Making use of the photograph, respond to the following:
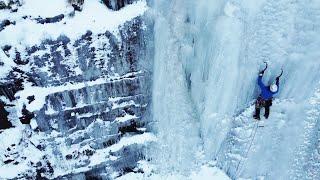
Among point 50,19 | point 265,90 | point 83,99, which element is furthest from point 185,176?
point 50,19

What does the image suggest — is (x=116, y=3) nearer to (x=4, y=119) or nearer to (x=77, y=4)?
(x=77, y=4)

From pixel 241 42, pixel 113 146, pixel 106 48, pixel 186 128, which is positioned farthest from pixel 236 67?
pixel 113 146

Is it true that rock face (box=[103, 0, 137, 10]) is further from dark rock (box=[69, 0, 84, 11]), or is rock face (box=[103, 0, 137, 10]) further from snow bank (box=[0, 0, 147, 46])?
dark rock (box=[69, 0, 84, 11])

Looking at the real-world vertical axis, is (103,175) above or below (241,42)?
below

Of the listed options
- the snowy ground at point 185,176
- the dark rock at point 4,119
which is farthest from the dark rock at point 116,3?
the snowy ground at point 185,176

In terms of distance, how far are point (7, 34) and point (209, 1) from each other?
2.46 meters

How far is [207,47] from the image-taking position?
487 cm

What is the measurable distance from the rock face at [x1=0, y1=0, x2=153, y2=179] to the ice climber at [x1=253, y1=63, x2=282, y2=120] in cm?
150

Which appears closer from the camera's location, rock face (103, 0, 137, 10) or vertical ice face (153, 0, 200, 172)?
rock face (103, 0, 137, 10)

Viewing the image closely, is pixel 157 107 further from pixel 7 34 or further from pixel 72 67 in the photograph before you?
pixel 7 34

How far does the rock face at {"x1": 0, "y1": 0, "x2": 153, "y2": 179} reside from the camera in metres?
4.63

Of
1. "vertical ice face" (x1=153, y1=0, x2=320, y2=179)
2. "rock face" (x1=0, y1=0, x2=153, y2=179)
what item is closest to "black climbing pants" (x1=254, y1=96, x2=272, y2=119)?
"vertical ice face" (x1=153, y1=0, x2=320, y2=179)

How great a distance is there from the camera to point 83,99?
5.00 m

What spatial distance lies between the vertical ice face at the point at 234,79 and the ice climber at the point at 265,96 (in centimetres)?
13
